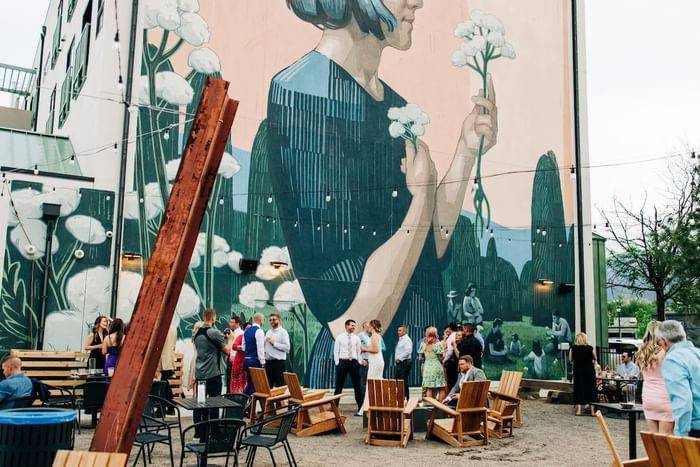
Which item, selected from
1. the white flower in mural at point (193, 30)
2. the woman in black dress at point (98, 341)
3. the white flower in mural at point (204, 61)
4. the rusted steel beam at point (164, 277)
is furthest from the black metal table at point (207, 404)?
the white flower in mural at point (193, 30)

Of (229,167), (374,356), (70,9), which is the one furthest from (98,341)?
(70,9)

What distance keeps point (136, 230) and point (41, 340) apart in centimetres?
261

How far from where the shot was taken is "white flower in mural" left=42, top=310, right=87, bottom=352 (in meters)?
12.4

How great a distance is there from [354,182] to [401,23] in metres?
4.43

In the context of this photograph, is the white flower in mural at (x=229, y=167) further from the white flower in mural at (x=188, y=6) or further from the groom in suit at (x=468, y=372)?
the groom in suit at (x=468, y=372)

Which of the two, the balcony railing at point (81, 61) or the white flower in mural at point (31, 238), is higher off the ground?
the balcony railing at point (81, 61)

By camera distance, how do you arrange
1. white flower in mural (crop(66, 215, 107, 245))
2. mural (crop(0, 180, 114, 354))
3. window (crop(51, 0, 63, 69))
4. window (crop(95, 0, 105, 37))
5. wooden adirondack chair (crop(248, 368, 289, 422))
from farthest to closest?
window (crop(51, 0, 63, 69)), window (crop(95, 0, 105, 37)), white flower in mural (crop(66, 215, 107, 245)), mural (crop(0, 180, 114, 354)), wooden adirondack chair (crop(248, 368, 289, 422))

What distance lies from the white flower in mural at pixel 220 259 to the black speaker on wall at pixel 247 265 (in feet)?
1.04

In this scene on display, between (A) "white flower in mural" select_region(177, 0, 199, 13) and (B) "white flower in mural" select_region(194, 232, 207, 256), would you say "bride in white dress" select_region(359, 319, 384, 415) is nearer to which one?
(B) "white flower in mural" select_region(194, 232, 207, 256)

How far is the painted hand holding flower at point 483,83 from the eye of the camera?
18250 mm

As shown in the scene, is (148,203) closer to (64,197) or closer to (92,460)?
(64,197)

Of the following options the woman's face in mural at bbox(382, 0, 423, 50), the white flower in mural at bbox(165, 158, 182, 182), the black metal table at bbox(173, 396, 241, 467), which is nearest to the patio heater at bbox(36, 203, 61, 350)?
the white flower in mural at bbox(165, 158, 182, 182)

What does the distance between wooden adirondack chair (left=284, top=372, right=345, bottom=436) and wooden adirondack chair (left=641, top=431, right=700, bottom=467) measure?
6204 millimetres

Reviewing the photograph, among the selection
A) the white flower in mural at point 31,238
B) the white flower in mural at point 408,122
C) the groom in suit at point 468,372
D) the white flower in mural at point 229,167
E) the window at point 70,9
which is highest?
the window at point 70,9
